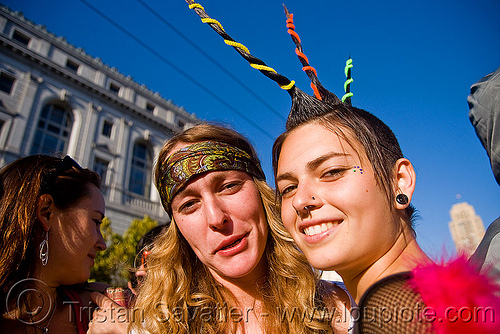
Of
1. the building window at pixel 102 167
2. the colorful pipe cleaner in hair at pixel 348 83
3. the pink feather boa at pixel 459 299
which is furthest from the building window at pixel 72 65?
the pink feather boa at pixel 459 299

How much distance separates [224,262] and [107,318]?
3.19ft

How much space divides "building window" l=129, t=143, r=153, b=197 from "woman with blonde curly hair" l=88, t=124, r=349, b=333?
65.9 ft

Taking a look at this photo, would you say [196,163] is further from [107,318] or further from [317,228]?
[107,318]

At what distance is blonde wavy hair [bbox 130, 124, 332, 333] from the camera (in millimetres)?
1912

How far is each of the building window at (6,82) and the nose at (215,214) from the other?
20.6 m

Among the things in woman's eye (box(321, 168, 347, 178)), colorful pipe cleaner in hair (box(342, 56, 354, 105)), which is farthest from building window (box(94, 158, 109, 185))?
woman's eye (box(321, 168, 347, 178))

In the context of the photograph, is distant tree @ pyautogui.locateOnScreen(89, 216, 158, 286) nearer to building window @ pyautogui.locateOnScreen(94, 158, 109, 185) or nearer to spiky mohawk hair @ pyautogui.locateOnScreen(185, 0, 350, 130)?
building window @ pyautogui.locateOnScreen(94, 158, 109, 185)

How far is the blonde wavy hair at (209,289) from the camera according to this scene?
6.27 feet

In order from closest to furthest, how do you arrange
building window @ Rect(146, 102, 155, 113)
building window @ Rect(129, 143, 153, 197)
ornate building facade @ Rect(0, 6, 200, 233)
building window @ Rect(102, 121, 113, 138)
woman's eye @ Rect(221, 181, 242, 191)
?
woman's eye @ Rect(221, 181, 242, 191), ornate building facade @ Rect(0, 6, 200, 233), building window @ Rect(102, 121, 113, 138), building window @ Rect(129, 143, 153, 197), building window @ Rect(146, 102, 155, 113)

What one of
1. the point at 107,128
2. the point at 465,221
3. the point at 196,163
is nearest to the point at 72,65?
the point at 107,128

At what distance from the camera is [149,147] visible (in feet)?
77.9

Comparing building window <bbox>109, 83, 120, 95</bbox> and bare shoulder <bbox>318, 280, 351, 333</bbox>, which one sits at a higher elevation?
building window <bbox>109, 83, 120, 95</bbox>

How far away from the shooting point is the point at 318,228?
1336 millimetres

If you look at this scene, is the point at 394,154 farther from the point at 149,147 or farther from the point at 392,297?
the point at 149,147
